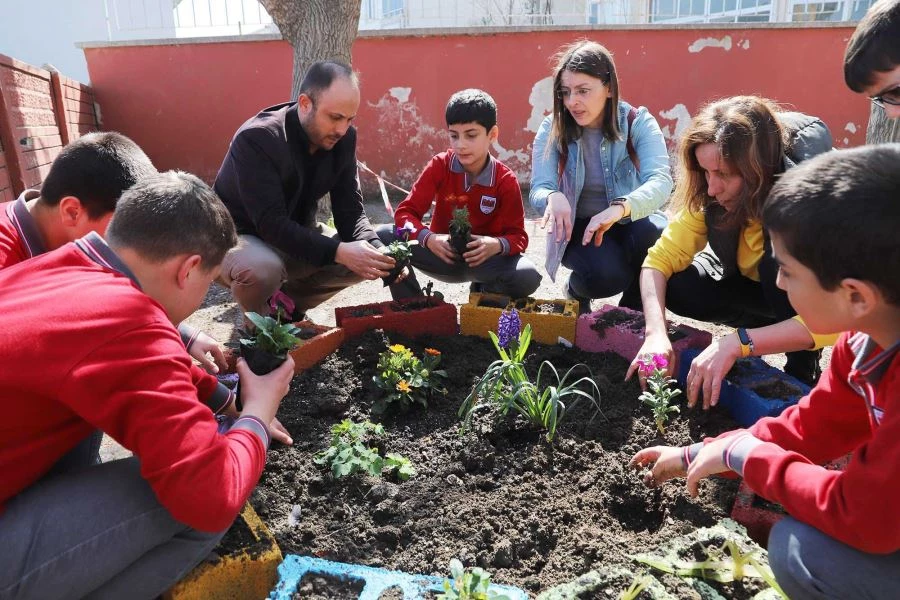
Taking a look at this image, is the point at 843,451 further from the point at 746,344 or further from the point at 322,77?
the point at 322,77

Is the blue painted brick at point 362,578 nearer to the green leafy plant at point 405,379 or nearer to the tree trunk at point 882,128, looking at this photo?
the green leafy plant at point 405,379

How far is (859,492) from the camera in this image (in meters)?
1.28

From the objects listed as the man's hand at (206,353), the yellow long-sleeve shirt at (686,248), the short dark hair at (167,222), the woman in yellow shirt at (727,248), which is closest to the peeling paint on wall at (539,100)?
the woman in yellow shirt at (727,248)

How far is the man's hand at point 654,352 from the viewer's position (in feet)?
8.03

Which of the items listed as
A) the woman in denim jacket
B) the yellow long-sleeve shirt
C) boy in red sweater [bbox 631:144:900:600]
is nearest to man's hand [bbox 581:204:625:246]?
the woman in denim jacket

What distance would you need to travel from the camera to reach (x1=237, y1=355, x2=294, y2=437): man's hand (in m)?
1.81

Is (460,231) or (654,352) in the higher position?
(460,231)

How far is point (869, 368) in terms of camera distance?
142 cm

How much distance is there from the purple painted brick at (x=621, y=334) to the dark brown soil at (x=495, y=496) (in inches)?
10.9

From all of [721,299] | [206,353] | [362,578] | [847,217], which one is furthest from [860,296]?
[206,353]

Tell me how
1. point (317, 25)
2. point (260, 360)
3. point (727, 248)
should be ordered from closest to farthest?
1. point (260, 360)
2. point (727, 248)
3. point (317, 25)

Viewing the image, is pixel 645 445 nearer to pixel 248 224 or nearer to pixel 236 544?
pixel 236 544

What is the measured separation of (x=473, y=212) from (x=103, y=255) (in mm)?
2515

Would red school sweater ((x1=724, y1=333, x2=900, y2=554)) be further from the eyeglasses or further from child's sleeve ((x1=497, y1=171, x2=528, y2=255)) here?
child's sleeve ((x1=497, y1=171, x2=528, y2=255))
